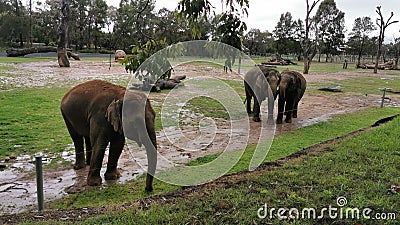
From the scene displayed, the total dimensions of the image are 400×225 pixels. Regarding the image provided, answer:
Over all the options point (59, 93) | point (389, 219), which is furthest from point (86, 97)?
point (59, 93)

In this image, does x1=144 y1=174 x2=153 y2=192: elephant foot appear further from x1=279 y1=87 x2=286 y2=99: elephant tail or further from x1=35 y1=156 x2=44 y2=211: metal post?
x1=279 y1=87 x2=286 y2=99: elephant tail

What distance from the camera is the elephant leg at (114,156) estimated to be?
6.00 m

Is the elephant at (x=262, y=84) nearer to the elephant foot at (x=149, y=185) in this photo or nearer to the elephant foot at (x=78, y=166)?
the elephant foot at (x=78, y=166)

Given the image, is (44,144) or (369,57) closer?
(44,144)

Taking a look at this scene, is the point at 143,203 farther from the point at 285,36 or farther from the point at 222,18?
the point at 285,36

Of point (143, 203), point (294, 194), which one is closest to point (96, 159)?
point (143, 203)

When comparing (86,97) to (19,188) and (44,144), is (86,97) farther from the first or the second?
(44,144)

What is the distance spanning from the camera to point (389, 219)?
A: 411 cm

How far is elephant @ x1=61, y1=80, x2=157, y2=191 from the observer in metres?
5.32

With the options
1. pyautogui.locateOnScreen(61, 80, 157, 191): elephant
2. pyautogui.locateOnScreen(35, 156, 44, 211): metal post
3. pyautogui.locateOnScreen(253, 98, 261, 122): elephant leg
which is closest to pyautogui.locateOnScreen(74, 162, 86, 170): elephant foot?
pyautogui.locateOnScreen(61, 80, 157, 191): elephant

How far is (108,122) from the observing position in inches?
224

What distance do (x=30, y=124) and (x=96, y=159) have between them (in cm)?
502

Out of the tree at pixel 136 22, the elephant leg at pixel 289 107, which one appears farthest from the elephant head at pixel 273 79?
the tree at pixel 136 22

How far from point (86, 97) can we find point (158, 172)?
5.87 feet
